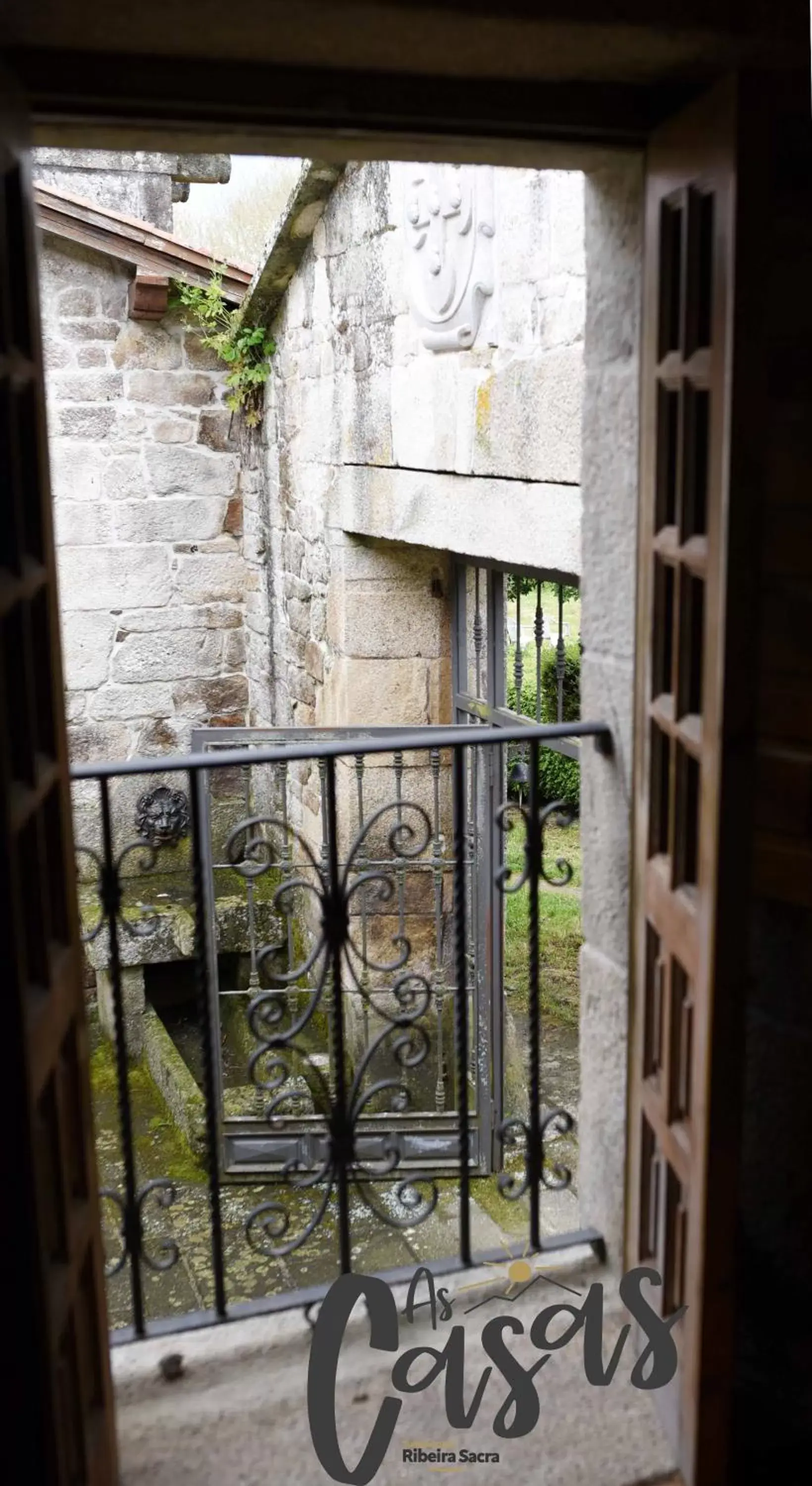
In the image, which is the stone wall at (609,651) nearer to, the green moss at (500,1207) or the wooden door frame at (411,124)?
the wooden door frame at (411,124)

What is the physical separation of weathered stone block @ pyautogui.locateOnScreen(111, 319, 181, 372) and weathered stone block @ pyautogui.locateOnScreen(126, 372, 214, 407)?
0.04 metres

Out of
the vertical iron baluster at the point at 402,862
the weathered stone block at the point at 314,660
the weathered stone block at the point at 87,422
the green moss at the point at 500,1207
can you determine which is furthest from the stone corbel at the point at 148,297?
the green moss at the point at 500,1207

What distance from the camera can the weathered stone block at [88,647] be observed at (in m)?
6.24

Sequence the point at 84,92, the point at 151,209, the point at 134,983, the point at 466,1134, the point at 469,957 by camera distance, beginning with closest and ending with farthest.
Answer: the point at 84,92 < the point at 466,1134 < the point at 469,957 < the point at 134,983 < the point at 151,209

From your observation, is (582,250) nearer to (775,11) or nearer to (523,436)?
(523,436)

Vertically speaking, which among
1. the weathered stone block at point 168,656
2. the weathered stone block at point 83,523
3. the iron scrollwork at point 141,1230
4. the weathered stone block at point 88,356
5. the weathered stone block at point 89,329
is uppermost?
the weathered stone block at point 89,329

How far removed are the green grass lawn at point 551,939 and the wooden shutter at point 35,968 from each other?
389 centimetres

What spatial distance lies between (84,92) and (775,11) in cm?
78

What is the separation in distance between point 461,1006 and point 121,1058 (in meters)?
0.53

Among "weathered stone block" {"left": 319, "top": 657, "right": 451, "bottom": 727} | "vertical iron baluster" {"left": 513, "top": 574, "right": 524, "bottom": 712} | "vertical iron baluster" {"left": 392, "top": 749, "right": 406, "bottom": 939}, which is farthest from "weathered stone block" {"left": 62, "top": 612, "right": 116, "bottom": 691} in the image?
"vertical iron baluster" {"left": 513, "top": 574, "right": 524, "bottom": 712}

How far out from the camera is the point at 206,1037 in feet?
6.73

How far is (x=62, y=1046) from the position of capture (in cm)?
158

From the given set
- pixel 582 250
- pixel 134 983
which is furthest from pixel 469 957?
pixel 582 250

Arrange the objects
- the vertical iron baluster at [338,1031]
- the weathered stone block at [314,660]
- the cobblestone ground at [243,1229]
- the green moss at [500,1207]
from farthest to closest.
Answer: the weathered stone block at [314,660]
the green moss at [500,1207]
the cobblestone ground at [243,1229]
the vertical iron baluster at [338,1031]
